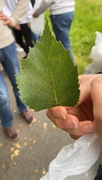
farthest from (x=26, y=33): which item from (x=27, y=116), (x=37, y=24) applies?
(x=27, y=116)

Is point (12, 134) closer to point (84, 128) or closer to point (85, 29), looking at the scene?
point (84, 128)

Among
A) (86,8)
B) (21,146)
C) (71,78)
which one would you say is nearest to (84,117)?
(71,78)

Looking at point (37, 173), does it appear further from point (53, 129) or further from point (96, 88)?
point (96, 88)

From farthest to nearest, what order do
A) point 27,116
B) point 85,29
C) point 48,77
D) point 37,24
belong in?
point 85,29
point 37,24
point 27,116
point 48,77

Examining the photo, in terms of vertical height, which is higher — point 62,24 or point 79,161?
point 79,161

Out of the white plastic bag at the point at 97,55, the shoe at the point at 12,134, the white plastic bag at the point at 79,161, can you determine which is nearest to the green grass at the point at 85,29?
the shoe at the point at 12,134

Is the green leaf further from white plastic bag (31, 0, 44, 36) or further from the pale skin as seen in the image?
white plastic bag (31, 0, 44, 36)

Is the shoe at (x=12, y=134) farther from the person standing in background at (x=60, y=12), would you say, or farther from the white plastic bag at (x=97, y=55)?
the white plastic bag at (x=97, y=55)
